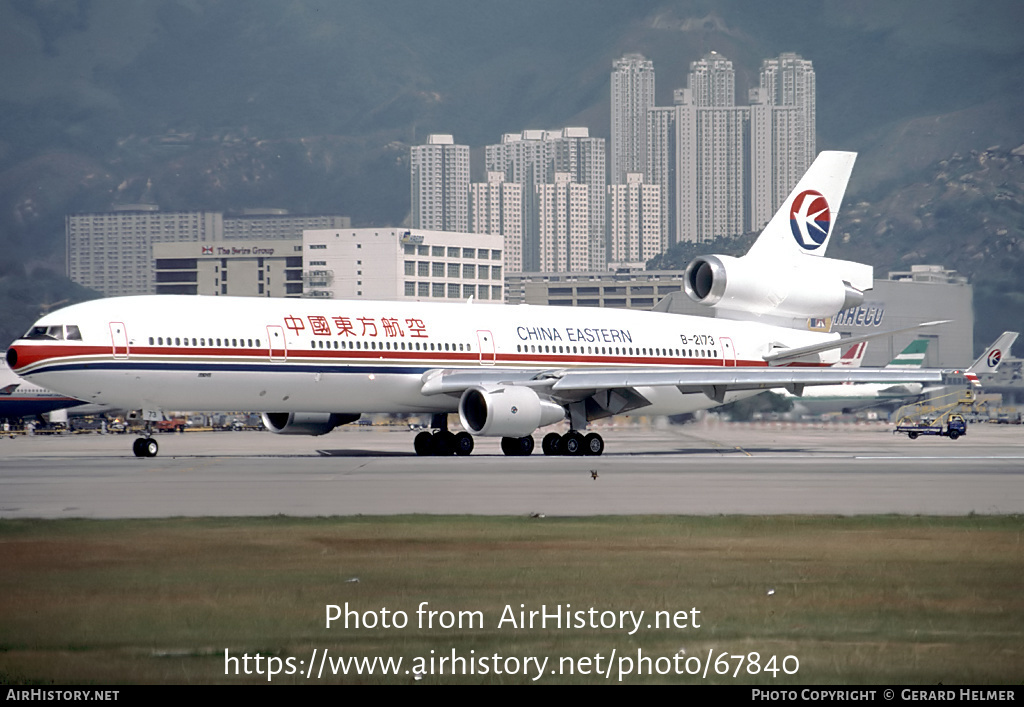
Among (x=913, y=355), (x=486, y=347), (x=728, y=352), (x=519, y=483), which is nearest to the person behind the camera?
(x=519, y=483)

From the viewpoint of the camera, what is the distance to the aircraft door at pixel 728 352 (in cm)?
4738

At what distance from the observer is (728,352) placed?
47500 millimetres

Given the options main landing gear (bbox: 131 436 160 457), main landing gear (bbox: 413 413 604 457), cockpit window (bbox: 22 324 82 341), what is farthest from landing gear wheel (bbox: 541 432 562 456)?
cockpit window (bbox: 22 324 82 341)

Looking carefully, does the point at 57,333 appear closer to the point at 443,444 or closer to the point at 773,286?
the point at 443,444

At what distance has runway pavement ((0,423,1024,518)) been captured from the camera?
73.5 feet

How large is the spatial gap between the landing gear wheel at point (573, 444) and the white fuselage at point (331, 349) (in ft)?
9.09

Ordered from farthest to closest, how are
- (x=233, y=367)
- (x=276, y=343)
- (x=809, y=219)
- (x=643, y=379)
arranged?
(x=809, y=219) → (x=643, y=379) → (x=276, y=343) → (x=233, y=367)

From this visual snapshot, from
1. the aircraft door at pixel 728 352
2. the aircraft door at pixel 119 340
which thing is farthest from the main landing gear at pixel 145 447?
the aircraft door at pixel 728 352

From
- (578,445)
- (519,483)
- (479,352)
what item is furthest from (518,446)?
(519,483)

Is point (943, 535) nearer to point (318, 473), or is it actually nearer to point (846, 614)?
point (846, 614)

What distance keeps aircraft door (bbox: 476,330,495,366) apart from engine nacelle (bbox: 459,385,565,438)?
8.43 feet

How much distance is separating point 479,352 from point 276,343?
713 cm

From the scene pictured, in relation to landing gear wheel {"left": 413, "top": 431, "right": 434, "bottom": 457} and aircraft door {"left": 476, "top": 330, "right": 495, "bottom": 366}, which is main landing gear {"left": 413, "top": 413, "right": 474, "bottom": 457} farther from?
aircraft door {"left": 476, "top": 330, "right": 495, "bottom": 366}

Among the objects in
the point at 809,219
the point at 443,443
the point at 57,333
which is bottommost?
the point at 443,443
